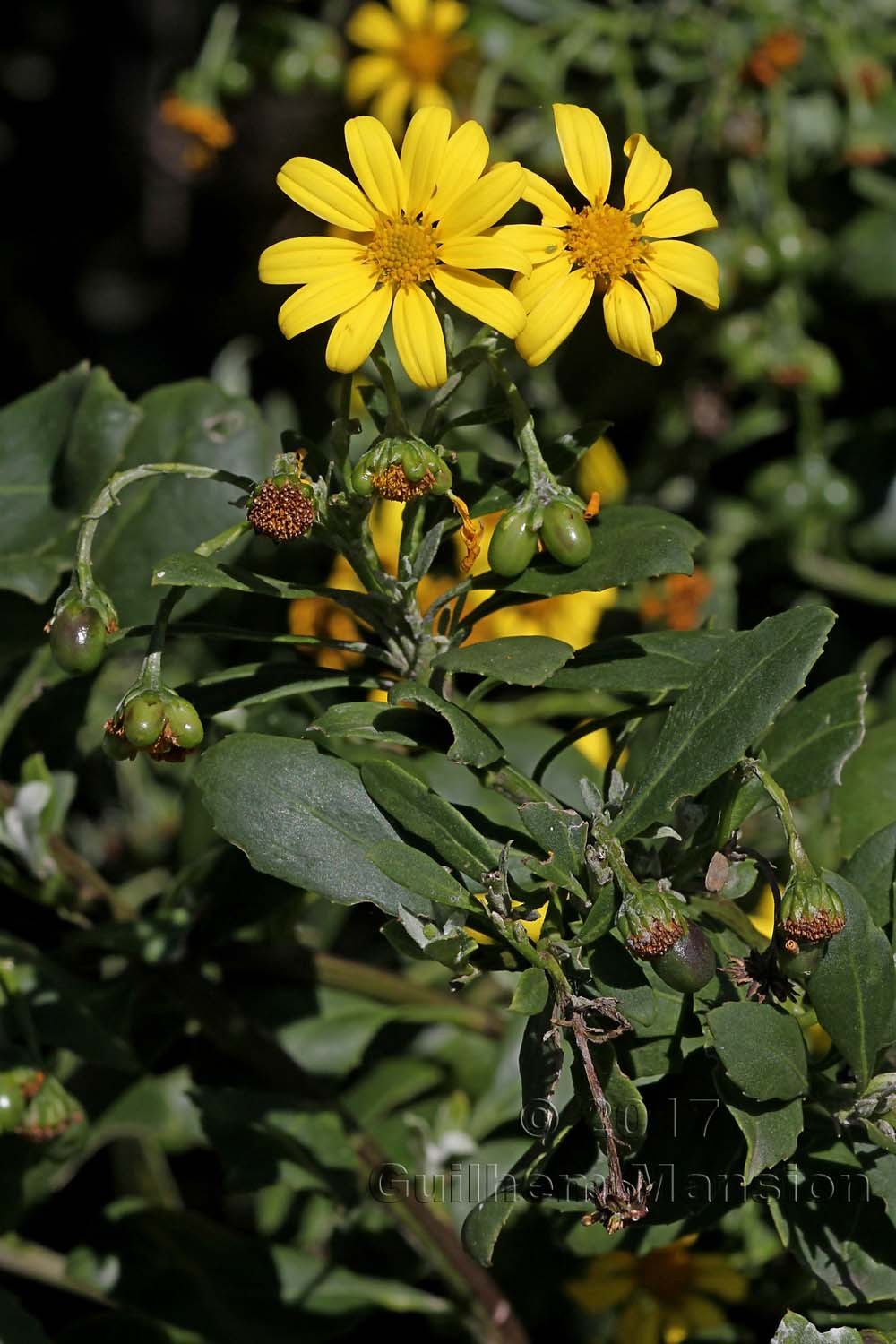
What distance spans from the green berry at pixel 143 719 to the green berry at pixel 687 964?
0.39 m

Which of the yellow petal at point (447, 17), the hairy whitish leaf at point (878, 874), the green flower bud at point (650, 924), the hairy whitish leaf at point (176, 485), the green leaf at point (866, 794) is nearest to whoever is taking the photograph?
the green flower bud at point (650, 924)

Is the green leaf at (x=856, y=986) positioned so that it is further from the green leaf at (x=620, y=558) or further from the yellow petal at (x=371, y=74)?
the yellow petal at (x=371, y=74)

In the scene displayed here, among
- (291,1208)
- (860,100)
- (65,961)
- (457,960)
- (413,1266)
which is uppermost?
(860,100)

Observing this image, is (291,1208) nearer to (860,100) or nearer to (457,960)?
(457,960)

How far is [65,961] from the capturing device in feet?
4.72

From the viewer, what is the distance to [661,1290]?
1569 mm

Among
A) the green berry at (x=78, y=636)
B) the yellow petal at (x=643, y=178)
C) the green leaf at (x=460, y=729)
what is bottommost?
the green berry at (x=78, y=636)

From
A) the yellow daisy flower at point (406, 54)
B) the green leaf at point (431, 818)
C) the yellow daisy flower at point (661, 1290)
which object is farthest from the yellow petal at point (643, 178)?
the yellow daisy flower at point (406, 54)

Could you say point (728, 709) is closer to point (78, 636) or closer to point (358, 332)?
point (358, 332)

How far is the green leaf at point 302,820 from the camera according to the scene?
983 mm

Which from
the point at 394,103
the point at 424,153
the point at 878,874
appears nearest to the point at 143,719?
the point at 424,153

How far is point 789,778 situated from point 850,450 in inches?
54.0

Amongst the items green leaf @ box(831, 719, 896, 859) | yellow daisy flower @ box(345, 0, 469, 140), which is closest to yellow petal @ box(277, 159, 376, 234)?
green leaf @ box(831, 719, 896, 859)

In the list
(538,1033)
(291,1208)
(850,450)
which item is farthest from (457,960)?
(850,450)
